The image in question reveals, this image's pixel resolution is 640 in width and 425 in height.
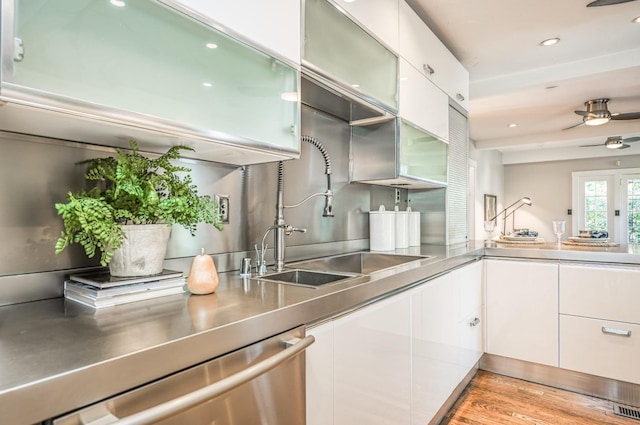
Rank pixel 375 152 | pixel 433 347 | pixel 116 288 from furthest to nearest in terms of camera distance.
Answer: pixel 375 152
pixel 433 347
pixel 116 288

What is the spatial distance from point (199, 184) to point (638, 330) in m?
2.63

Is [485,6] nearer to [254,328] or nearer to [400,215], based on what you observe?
[400,215]

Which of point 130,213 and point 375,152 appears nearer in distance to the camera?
point 130,213

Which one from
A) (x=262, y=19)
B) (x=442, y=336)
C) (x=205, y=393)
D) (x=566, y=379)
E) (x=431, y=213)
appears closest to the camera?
(x=205, y=393)

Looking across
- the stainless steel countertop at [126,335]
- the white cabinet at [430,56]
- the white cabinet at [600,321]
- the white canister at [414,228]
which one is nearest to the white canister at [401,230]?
the white canister at [414,228]

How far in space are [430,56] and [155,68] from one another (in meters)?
1.88

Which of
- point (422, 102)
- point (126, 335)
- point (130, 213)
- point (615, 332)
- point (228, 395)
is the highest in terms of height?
point (422, 102)

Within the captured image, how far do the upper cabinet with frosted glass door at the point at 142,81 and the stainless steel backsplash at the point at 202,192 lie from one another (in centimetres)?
9

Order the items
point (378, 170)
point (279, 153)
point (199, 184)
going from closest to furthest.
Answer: point (279, 153), point (199, 184), point (378, 170)

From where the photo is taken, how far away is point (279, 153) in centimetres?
128

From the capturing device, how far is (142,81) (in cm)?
97

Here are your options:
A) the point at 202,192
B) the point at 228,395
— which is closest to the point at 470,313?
the point at 202,192

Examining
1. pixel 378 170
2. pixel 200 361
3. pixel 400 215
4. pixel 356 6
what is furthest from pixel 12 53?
pixel 400 215

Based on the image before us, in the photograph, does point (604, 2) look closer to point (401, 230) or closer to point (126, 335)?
point (401, 230)
